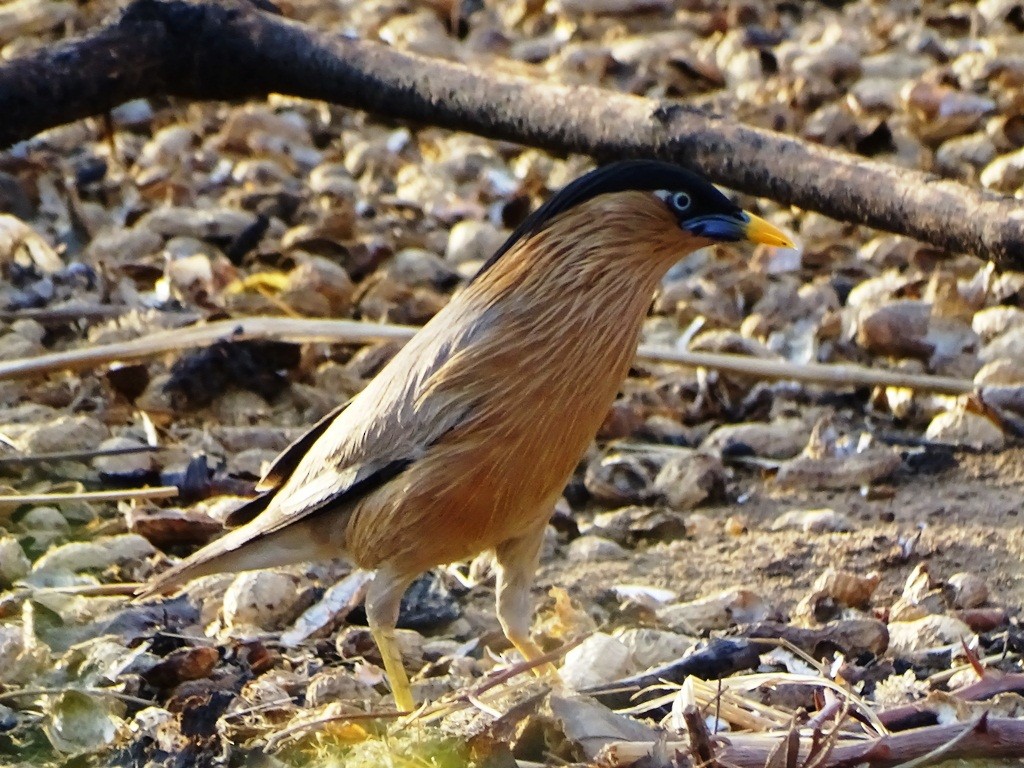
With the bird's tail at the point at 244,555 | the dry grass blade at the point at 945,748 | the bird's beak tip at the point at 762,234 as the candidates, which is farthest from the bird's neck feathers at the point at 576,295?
the dry grass blade at the point at 945,748

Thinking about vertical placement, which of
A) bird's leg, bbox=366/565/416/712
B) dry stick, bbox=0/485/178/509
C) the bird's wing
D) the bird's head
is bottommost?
dry stick, bbox=0/485/178/509

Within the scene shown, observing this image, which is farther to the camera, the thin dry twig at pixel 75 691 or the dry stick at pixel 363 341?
the dry stick at pixel 363 341

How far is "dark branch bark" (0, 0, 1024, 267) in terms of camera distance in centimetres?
501

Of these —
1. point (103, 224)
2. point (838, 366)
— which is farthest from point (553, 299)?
point (103, 224)

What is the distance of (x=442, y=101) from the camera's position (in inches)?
225

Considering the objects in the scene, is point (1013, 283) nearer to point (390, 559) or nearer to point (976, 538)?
point (976, 538)

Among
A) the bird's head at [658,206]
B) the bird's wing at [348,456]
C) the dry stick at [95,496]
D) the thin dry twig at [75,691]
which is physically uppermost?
the bird's head at [658,206]

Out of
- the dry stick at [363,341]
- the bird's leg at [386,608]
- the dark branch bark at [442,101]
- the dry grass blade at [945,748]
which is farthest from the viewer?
the dry stick at [363,341]

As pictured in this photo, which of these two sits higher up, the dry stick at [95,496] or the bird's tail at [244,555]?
the bird's tail at [244,555]

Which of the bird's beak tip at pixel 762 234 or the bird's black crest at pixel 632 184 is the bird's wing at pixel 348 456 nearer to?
the bird's black crest at pixel 632 184

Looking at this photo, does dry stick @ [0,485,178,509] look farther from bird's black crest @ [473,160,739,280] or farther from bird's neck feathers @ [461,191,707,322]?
bird's black crest @ [473,160,739,280]

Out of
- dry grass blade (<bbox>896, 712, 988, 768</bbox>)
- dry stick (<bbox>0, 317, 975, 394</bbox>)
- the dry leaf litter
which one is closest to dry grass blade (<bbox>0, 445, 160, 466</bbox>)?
the dry leaf litter

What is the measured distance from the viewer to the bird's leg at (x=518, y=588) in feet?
13.6

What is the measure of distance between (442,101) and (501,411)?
83.7 inches
